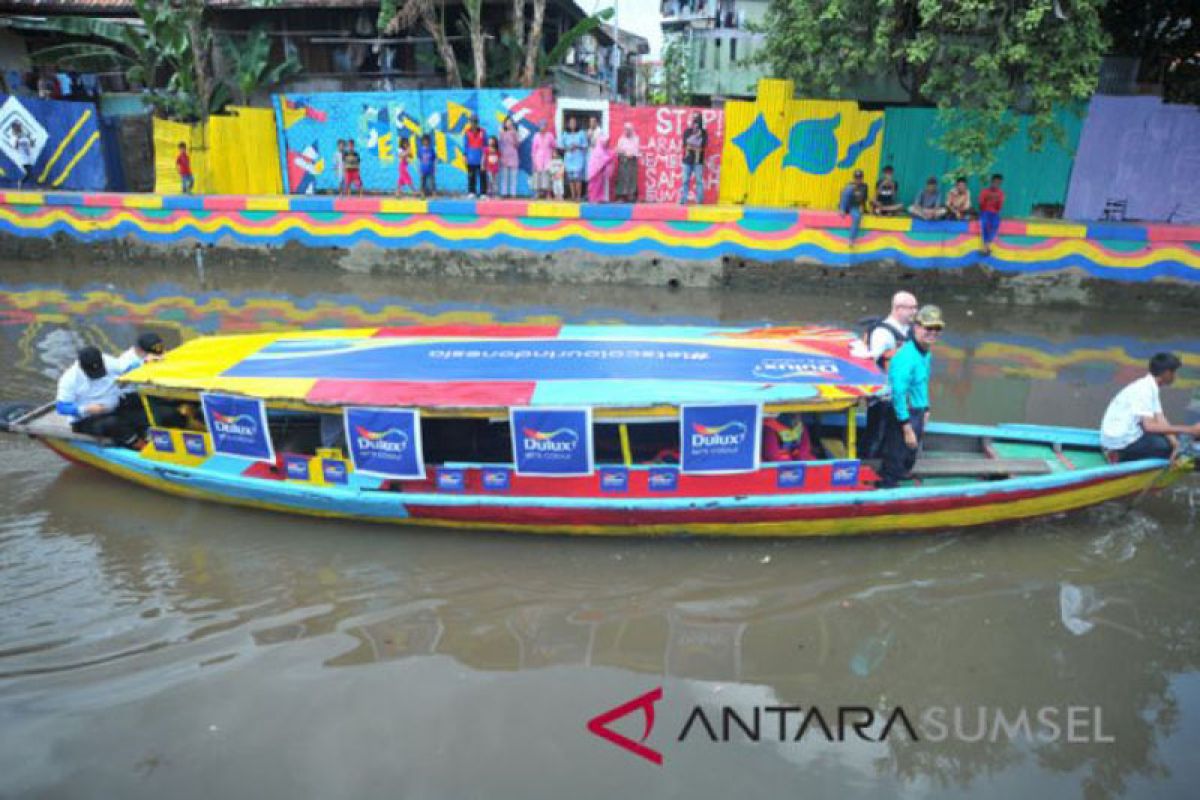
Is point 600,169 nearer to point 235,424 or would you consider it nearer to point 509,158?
point 509,158

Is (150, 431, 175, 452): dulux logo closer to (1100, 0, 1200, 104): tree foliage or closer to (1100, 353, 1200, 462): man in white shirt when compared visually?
(1100, 353, 1200, 462): man in white shirt

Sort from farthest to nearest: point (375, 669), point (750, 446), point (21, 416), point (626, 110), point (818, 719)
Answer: point (626, 110) → point (21, 416) → point (750, 446) → point (375, 669) → point (818, 719)

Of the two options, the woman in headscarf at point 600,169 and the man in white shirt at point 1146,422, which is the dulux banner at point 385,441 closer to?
the man in white shirt at point 1146,422

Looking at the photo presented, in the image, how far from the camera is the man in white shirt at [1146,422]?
611cm

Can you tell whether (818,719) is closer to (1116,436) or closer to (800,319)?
(1116,436)

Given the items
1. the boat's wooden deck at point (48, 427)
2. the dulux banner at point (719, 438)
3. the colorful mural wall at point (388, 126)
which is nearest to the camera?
the dulux banner at point (719, 438)

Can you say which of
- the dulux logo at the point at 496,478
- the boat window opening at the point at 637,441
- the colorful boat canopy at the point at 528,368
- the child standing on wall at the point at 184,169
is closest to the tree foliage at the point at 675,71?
the child standing on wall at the point at 184,169

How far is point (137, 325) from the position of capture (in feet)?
41.9

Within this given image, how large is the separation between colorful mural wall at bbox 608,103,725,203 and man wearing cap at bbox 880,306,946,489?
35.3 ft

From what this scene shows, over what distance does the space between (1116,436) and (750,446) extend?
2.98 meters

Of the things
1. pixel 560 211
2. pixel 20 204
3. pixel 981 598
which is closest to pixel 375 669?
pixel 981 598

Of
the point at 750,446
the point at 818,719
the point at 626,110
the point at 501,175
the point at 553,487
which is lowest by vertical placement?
the point at 818,719

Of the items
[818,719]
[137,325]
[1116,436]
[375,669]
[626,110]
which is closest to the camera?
[818,719]

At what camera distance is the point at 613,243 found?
1527cm
